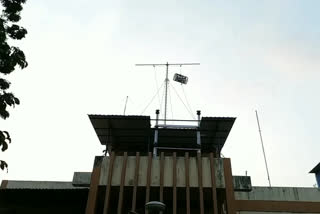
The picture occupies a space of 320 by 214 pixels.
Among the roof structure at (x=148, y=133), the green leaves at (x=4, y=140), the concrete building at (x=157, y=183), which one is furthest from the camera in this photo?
the roof structure at (x=148, y=133)

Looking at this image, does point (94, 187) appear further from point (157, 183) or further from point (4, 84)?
point (4, 84)

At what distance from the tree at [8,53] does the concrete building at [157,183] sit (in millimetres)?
4119

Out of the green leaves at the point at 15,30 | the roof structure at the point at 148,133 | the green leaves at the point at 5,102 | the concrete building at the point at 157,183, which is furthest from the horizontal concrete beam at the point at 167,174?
the green leaves at the point at 15,30

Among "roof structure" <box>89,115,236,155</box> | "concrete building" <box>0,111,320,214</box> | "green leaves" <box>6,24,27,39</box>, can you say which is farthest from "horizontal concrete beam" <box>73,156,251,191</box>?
"green leaves" <box>6,24,27,39</box>

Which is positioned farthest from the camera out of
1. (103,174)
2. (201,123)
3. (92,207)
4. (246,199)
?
(246,199)

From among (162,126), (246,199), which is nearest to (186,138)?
(162,126)

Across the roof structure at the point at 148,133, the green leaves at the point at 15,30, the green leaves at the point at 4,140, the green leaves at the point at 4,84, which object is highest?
the roof structure at the point at 148,133

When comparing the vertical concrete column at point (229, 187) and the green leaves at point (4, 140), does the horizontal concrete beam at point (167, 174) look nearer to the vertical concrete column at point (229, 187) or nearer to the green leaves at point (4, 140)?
the vertical concrete column at point (229, 187)

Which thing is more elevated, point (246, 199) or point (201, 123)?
point (201, 123)

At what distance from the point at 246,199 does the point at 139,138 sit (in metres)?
5.12

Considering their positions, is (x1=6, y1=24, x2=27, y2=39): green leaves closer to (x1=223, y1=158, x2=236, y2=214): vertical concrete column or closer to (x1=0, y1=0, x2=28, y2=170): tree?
(x1=0, y1=0, x2=28, y2=170): tree

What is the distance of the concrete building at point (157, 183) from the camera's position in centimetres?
1004

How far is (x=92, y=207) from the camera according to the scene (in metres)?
9.58

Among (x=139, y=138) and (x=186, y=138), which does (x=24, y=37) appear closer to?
(x=139, y=138)
